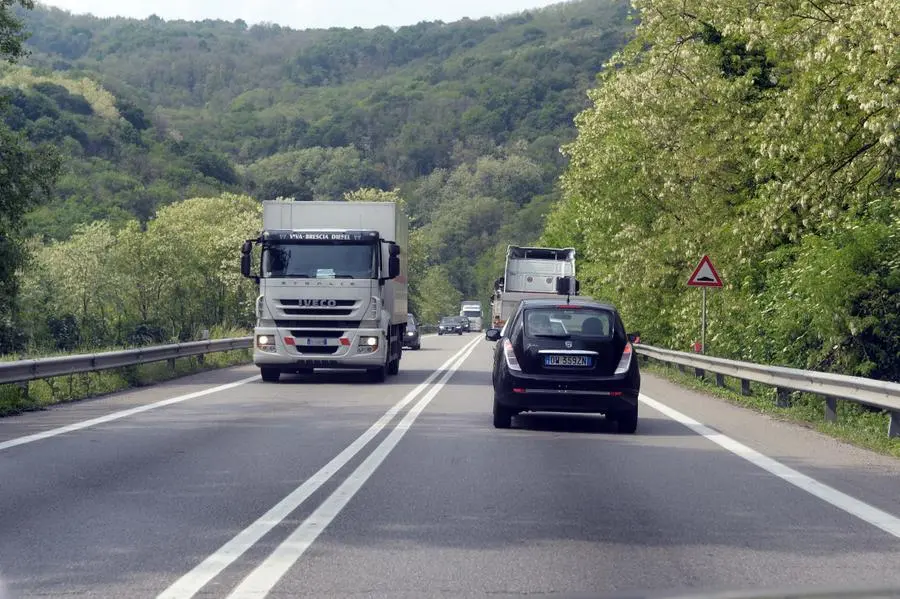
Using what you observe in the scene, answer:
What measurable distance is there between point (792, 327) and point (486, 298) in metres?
155

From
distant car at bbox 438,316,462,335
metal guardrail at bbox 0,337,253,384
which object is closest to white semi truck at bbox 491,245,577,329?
metal guardrail at bbox 0,337,253,384

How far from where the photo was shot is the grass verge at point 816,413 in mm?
13916

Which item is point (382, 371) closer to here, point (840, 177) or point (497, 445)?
point (840, 177)

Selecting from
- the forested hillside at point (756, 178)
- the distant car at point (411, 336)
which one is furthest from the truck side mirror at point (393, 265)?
the distant car at point (411, 336)

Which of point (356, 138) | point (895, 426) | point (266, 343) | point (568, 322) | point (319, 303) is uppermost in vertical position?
point (356, 138)

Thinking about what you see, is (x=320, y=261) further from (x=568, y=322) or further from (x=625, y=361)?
(x=625, y=361)

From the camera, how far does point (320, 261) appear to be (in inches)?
949

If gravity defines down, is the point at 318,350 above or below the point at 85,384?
above

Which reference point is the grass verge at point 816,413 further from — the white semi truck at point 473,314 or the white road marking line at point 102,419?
the white semi truck at point 473,314

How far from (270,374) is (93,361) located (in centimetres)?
501

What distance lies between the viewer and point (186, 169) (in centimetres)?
13725

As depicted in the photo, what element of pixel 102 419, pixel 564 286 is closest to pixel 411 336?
pixel 564 286

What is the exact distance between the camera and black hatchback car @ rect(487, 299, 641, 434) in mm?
14641

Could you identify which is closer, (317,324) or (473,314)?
(317,324)
